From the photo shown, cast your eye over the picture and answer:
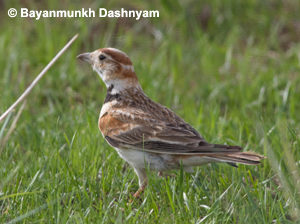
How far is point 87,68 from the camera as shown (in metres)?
8.70

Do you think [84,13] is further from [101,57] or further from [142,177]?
[142,177]

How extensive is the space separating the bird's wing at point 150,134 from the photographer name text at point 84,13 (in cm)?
419

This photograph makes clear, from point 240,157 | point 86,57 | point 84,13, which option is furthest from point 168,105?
point 240,157

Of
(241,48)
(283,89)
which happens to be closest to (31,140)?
(283,89)

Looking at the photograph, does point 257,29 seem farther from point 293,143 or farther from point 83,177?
point 83,177

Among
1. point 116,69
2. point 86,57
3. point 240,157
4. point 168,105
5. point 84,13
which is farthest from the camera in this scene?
point 84,13

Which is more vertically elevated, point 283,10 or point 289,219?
point 283,10

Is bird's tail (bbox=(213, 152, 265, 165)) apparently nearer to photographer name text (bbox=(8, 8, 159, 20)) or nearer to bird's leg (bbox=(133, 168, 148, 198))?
bird's leg (bbox=(133, 168, 148, 198))

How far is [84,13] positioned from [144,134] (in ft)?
15.1

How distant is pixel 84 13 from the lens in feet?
30.6

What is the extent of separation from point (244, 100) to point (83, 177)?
3.11 m

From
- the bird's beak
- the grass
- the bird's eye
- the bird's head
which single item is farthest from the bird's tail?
the bird's beak

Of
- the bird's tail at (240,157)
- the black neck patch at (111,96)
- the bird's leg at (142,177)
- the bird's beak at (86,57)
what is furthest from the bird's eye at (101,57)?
the bird's tail at (240,157)

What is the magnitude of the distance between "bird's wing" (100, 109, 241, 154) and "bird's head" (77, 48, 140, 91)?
1.44ft
